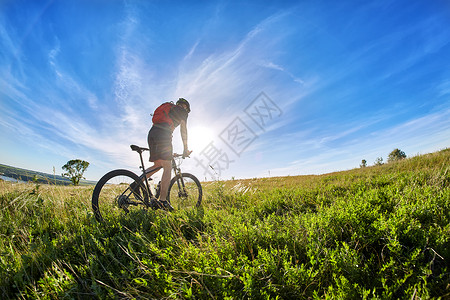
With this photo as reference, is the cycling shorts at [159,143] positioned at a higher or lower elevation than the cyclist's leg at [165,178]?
higher

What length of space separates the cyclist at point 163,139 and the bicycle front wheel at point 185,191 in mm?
783

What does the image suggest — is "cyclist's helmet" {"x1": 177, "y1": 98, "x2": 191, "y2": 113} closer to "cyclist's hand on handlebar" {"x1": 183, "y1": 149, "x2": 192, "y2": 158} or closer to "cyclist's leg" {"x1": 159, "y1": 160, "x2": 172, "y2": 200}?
"cyclist's hand on handlebar" {"x1": 183, "y1": 149, "x2": 192, "y2": 158}

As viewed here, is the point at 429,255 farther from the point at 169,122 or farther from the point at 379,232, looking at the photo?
the point at 169,122

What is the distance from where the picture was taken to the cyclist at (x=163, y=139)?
528cm

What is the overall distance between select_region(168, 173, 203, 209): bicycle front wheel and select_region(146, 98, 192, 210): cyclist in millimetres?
783

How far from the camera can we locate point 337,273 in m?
1.96

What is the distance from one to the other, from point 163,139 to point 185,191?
6.45 ft

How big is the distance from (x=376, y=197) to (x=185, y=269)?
3.63 meters

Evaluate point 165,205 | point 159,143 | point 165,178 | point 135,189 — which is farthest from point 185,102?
point 165,205

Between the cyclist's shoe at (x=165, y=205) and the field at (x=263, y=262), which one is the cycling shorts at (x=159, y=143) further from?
the field at (x=263, y=262)

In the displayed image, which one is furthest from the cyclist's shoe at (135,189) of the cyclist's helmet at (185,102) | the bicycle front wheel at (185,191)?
the cyclist's helmet at (185,102)

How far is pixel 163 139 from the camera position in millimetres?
5344

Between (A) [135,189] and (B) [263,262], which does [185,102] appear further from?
(B) [263,262]

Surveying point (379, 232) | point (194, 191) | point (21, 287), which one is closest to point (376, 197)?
point (379, 232)
